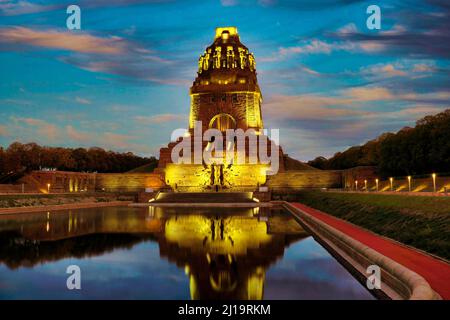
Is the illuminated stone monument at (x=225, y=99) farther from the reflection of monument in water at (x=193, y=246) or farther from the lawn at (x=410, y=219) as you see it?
the reflection of monument in water at (x=193, y=246)

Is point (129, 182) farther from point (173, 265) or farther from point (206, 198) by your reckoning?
point (173, 265)

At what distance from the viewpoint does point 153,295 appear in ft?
24.7

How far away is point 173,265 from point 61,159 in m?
55.8

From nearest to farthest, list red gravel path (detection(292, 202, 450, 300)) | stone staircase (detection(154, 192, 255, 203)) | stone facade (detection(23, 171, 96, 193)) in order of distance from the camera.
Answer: red gravel path (detection(292, 202, 450, 300)) → stone staircase (detection(154, 192, 255, 203)) → stone facade (detection(23, 171, 96, 193))

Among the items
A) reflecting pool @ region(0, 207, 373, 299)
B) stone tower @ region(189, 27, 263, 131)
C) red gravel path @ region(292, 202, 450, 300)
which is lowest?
reflecting pool @ region(0, 207, 373, 299)

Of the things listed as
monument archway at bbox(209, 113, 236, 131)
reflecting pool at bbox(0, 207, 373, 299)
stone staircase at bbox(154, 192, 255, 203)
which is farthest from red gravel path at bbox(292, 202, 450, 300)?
monument archway at bbox(209, 113, 236, 131)

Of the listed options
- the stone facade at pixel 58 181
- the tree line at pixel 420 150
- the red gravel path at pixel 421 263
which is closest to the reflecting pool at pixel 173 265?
the red gravel path at pixel 421 263

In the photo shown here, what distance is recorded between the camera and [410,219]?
1382 cm

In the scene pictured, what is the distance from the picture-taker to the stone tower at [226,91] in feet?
212

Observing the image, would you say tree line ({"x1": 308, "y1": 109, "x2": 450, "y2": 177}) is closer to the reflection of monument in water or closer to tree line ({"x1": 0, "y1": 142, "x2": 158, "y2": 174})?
the reflection of monument in water

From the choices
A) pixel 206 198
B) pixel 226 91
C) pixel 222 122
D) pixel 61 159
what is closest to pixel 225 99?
pixel 226 91

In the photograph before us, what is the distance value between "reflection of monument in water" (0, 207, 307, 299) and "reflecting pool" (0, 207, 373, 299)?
0.02 m

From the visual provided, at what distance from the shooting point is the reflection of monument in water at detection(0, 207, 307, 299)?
331 inches
